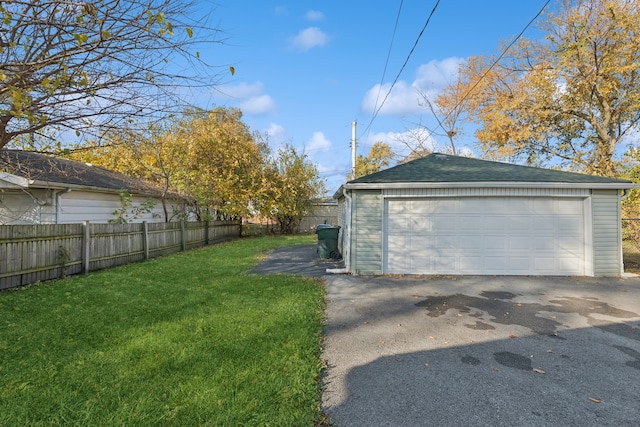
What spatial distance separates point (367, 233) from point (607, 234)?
5643mm

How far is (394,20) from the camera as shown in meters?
7.88

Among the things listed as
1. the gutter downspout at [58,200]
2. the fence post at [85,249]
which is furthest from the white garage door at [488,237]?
the gutter downspout at [58,200]

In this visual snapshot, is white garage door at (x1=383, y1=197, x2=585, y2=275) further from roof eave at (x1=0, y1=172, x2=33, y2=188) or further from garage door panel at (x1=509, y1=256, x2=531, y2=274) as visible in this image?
roof eave at (x1=0, y1=172, x2=33, y2=188)

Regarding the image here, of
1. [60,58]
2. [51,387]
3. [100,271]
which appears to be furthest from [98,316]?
[100,271]

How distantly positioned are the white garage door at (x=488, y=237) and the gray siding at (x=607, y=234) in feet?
0.97

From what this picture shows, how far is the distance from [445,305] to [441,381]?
268cm

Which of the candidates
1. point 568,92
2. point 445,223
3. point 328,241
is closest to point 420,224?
point 445,223

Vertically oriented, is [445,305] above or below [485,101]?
below

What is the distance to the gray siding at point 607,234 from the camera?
7.96 metres

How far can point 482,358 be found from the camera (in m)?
3.55

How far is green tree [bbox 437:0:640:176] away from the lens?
12750 millimetres

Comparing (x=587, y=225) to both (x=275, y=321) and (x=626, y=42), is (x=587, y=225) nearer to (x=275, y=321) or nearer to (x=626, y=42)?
(x=275, y=321)

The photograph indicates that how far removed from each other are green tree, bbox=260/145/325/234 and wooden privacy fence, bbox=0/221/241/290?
293 inches

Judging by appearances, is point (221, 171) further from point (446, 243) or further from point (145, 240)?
point (446, 243)
